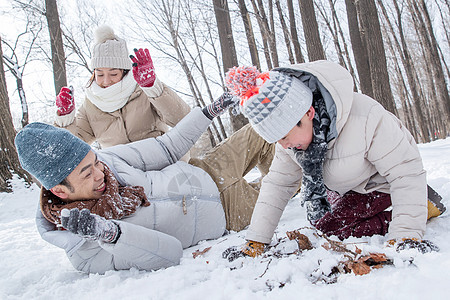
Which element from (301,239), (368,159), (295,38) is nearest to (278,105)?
(368,159)

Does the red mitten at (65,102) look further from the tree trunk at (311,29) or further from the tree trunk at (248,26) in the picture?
the tree trunk at (248,26)

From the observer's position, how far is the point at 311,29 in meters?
6.63

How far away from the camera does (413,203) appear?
1.55 m

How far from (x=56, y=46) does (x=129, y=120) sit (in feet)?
20.2

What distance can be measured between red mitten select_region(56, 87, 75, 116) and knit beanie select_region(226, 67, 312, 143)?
220 cm

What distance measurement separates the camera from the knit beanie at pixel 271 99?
162cm

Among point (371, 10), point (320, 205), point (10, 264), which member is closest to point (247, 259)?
point (320, 205)

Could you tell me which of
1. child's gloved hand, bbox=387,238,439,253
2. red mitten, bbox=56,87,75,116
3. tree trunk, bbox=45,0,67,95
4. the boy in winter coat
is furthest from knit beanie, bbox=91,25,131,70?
tree trunk, bbox=45,0,67,95

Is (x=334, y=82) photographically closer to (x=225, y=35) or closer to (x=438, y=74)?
(x=225, y=35)

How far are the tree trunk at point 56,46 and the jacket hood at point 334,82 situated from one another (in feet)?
25.0

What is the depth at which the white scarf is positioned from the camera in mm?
3076

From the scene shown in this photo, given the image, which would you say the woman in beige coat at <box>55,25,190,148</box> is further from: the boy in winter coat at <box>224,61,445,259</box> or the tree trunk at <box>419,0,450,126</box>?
the tree trunk at <box>419,0,450,126</box>

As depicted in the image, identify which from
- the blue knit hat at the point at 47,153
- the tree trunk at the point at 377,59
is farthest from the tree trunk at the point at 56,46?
the tree trunk at the point at 377,59

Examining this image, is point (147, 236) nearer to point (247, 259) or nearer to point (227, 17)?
point (247, 259)
